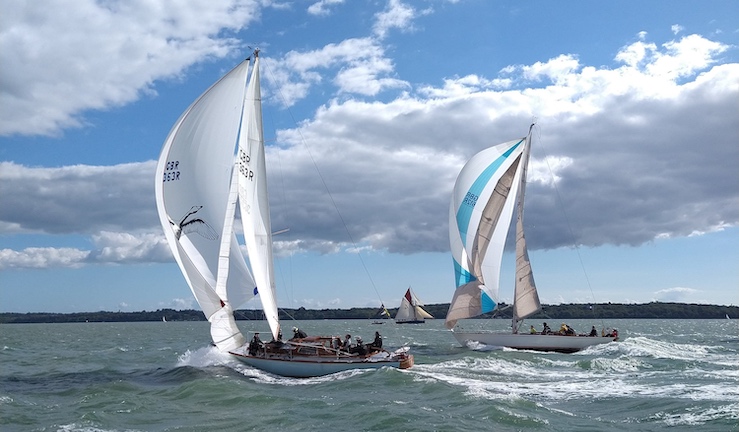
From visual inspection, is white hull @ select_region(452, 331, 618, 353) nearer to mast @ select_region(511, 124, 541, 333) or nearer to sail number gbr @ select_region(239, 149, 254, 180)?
mast @ select_region(511, 124, 541, 333)

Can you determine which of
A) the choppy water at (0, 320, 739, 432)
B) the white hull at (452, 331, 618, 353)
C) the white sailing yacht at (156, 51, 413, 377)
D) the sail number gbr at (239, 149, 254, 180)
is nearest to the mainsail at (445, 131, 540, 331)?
the white hull at (452, 331, 618, 353)

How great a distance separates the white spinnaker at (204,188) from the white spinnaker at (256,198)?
0.61 meters

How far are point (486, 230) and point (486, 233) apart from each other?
174 millimetres

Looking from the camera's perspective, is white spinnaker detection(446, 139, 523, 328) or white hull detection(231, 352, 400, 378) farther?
white spinnaker detection(446, 139, 523, 328)

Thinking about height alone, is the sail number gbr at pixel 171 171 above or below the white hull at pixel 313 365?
above

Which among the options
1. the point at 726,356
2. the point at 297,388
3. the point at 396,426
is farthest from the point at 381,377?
the point at 726,356

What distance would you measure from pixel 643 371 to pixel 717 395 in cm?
723

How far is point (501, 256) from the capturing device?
39.2 meters

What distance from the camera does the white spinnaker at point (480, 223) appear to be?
38.2 m

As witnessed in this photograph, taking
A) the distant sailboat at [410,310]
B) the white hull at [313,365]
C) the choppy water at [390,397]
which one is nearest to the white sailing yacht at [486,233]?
the choppy water at [390,397]

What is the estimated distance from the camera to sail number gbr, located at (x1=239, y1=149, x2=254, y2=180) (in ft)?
83.9

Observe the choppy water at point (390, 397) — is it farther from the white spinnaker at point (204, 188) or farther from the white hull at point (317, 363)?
the white spinnaker at point (204, 188)

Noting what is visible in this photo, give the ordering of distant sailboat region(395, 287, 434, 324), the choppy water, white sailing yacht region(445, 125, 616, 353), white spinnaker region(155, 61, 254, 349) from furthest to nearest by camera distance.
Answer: distant sailboat region(395, 287, 434, 324), white sailing yacht region(445, 125, 616, 353), white spinnaker region(155, 61, 254, 349), the choppy water

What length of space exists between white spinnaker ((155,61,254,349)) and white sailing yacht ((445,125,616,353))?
53.7 feet
